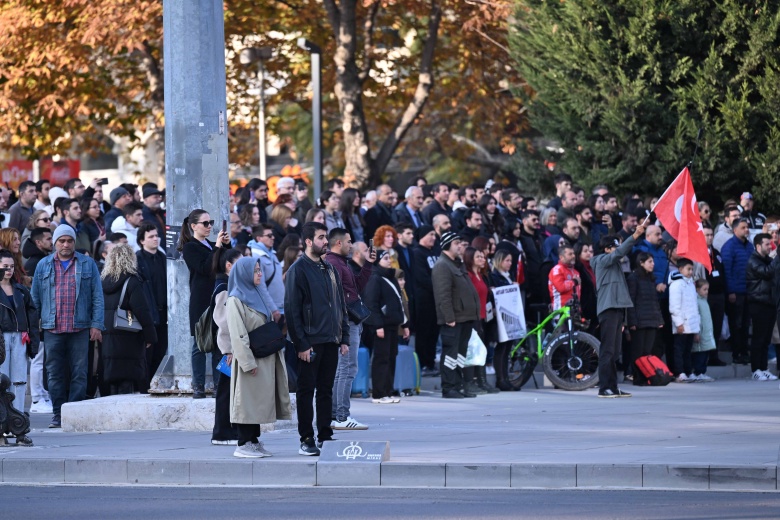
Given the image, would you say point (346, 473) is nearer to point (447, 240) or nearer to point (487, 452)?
point (487, 452)

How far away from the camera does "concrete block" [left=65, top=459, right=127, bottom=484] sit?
11906 mm

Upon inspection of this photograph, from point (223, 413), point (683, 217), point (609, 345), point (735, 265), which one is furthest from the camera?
point (735, 265)

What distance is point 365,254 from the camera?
17.2 metres

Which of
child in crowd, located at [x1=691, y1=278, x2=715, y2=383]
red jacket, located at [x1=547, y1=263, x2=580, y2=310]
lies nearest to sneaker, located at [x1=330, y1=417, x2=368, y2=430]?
red jacket, located at [x1=547, y1=263, x2=580, y2=310]

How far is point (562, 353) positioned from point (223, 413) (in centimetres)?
712

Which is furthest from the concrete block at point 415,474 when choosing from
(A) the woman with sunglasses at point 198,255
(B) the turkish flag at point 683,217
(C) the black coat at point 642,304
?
(C) the black coat at point 642,304

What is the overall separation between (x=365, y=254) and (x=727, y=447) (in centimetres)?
597

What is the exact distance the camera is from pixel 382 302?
17219 mm

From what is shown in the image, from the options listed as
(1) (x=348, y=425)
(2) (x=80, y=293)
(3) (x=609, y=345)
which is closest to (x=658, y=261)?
(3) (x=609, y=345)

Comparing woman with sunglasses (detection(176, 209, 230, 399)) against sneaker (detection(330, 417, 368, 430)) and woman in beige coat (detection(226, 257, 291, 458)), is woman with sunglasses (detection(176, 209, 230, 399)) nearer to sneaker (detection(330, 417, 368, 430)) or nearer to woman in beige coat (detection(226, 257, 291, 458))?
sneaker (detection(330, 417, 368, 430))

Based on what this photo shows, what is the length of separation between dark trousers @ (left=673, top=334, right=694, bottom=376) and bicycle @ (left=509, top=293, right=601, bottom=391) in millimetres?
2088

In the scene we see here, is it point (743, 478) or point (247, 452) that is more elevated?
point (247, 452)

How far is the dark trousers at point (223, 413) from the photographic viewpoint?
505 inches

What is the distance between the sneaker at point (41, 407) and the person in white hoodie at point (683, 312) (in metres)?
8.48
